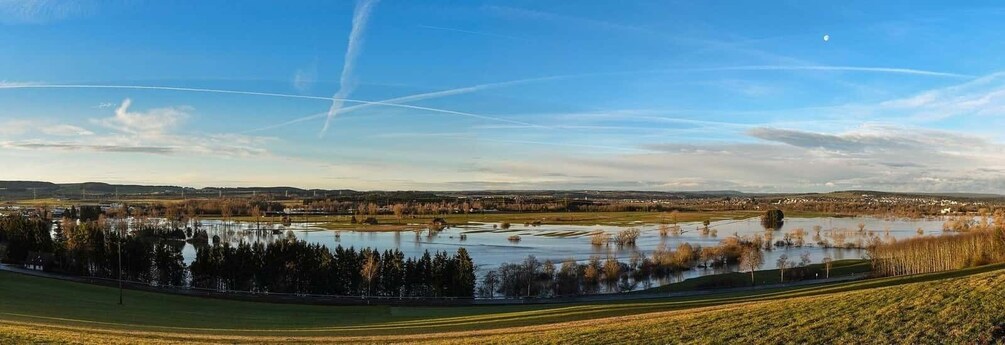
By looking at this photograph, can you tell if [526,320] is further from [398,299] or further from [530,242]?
[530,242]

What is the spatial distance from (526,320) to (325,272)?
82.4 ft

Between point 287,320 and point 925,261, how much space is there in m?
55.1

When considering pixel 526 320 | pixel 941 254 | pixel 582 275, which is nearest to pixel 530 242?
pixel 582 275

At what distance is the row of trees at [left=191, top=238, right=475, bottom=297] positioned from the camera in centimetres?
4416

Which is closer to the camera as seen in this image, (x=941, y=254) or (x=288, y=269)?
(x=288, y=269)

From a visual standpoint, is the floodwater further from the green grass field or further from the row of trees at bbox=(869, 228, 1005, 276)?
the green grass field

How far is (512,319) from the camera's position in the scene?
25500 mm

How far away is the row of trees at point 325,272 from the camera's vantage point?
1738 inches

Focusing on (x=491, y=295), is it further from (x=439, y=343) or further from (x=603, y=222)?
(x=603, y=222)

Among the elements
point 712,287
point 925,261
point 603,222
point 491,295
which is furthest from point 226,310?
point 603,222

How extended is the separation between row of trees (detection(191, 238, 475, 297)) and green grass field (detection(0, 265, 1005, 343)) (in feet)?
27.4

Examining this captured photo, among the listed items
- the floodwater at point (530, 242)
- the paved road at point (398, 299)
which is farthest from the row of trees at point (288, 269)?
the floodwater at point (530, 242)

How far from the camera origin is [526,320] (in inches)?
971

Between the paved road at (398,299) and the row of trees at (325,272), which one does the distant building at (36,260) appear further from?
the paved road at (398,299)
